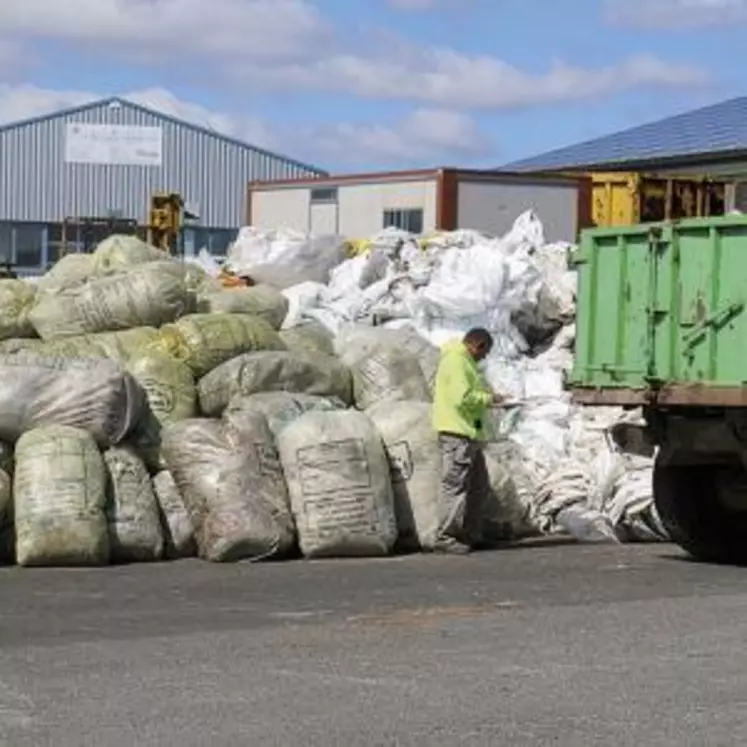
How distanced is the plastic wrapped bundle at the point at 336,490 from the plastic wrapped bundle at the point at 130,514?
0.94 meters

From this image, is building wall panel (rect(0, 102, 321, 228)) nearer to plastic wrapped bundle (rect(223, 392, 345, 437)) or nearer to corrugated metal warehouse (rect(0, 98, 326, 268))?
corrugated metal warehouse (rect(0, 98, 326, 268))

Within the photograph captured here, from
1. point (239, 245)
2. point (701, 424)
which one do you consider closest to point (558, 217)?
point (239, 245)

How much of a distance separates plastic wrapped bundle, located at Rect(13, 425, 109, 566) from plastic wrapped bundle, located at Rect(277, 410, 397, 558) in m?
1.30

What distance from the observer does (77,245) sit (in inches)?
1652

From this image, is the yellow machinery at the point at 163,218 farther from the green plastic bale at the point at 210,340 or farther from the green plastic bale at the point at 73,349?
the green plastic bale at the point at 73,349

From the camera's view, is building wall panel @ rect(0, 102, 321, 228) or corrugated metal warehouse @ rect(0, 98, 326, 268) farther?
building wall panel @ rect(0, 102, 321, 228)

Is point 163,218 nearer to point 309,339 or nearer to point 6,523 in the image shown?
point 309,339

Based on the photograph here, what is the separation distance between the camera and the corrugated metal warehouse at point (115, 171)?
56.2 metres

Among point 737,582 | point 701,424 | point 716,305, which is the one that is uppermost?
point 716,305

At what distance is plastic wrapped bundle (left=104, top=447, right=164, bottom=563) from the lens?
12.2 metres

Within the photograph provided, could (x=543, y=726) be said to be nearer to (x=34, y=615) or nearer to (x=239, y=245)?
(x=34, y=615)

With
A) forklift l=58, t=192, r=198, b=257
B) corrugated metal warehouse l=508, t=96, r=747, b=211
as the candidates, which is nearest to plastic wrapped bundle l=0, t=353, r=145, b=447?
forklift l=58, t=192, r=198, b=257

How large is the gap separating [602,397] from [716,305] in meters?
1.11

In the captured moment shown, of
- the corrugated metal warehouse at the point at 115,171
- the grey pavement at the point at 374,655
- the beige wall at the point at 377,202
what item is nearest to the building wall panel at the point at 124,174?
the corrugated metal warehouse at the point at 115,171
